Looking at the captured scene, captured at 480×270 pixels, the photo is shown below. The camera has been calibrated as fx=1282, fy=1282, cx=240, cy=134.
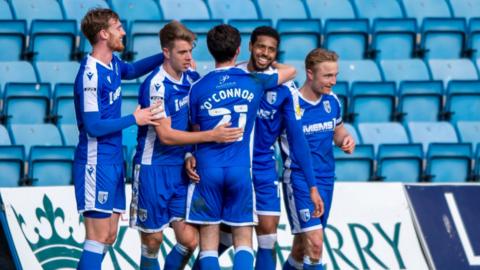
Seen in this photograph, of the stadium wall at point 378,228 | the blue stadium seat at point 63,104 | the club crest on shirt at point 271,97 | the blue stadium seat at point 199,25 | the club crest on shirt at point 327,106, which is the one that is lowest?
the stadium wall at point 378,228

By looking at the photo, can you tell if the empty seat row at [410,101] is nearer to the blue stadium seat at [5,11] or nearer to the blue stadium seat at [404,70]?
the blue stadium seat at [404,70]

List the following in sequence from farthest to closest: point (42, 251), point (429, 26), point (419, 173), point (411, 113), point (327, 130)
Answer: point (429, 26) → point (411, 113) → point (419, 173) → point (42, 251) → point (327, 130)

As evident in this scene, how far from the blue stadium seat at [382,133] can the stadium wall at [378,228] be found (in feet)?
5.57

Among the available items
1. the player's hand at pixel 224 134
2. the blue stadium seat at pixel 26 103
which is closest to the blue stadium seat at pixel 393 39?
the blue stadium seat at pixel 26 103

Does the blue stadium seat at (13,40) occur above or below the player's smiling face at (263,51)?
above

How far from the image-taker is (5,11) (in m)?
14.5

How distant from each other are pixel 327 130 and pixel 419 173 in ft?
11.2

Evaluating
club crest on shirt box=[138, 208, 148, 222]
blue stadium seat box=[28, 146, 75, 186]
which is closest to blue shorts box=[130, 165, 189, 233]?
club crest on shirt box=[138, 208, 148, 222]

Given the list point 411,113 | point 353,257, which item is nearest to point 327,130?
point 353,257

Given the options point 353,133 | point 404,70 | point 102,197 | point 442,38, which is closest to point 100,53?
point 102,197

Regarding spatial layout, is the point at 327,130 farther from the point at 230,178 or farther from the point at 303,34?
the point at 303,34

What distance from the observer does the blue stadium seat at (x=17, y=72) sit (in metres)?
13.5

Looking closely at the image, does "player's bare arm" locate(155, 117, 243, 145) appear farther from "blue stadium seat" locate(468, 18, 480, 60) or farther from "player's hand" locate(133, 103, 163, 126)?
"blue stadium seat" locate(468, 18, 480, 60)

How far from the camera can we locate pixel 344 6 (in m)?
15.5
